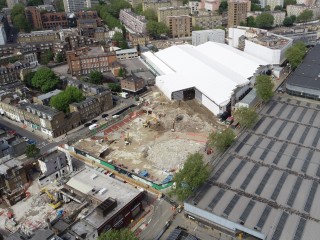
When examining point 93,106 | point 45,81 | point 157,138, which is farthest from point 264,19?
point 157,138

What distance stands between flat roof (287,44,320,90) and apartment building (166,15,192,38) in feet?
171

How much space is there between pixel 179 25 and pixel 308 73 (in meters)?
63.6

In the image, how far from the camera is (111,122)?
60344mm

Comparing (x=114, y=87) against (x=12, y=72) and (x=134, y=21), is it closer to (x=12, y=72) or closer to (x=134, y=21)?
(x=12, y=72)

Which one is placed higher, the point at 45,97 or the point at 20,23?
the point at 20,23

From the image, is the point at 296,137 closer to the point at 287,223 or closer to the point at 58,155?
the point at 287,223

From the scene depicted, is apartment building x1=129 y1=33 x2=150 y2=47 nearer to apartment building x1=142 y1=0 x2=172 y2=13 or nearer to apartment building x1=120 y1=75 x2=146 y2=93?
apartment building x1=120 y1=75 x2=146 y2=93

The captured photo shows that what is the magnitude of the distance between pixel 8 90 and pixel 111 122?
30.6m

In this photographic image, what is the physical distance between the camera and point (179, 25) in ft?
407

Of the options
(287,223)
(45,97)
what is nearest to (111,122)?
(45,97)

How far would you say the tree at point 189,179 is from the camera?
37.3 meters

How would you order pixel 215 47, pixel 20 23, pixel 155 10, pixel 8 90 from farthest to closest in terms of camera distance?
pixel 155 10, pixel 20 23, pixel 215 47, pixel 8 90

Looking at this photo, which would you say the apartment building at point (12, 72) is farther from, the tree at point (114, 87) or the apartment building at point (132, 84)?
the apartment building at point (132, 84)

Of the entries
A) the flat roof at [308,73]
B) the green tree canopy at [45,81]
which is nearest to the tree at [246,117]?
the flat roof at [308,73]
